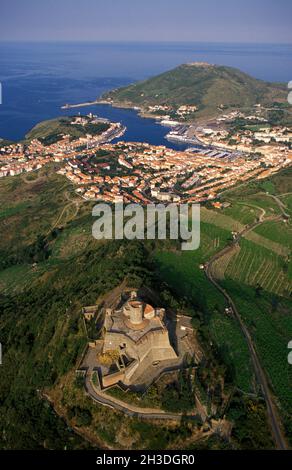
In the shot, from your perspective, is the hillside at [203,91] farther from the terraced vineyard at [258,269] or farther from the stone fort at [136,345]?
the stone fort at [136,345]

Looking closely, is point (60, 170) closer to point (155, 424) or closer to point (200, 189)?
point (200, 189)

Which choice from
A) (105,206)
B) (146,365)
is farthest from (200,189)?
(146,365)

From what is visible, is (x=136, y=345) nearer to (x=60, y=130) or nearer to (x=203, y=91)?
(x=60, y=130)

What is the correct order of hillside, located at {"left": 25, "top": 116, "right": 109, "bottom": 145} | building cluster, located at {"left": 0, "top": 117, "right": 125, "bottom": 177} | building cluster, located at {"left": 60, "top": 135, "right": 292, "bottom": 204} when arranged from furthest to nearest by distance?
hillside, located at {"left": 25, "top": 116, "right": 109, "bottom": 145} → building cluster, located at {"left": 0, "top": 117, "right": 125, "bottom": 177} → building cluster, located at {"left": 60, "top": 135, "right": 292, "bottom": 204}

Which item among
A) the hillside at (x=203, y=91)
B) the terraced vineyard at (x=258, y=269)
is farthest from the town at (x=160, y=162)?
the hillside at (x=203, y=91)

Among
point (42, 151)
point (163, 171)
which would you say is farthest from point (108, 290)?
point (42, 151)

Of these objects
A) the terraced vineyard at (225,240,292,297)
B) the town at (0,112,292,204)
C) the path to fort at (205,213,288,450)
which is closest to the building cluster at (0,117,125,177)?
the town at (0,112,292,204)

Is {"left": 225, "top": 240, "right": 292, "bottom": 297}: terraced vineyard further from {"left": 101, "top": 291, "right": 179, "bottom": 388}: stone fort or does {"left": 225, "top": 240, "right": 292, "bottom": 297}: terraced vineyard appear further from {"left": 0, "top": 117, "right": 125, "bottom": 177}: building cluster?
{"left": 0, "top": 117, "right": 125, "bottom": 177}: building cluster
